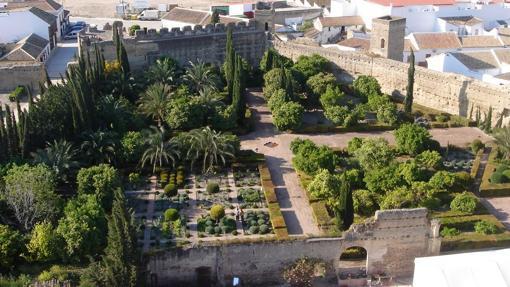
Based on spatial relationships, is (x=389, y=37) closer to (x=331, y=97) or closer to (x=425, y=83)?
(x=425, y=83)

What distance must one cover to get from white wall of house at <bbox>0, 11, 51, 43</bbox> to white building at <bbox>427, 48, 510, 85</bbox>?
29924mm

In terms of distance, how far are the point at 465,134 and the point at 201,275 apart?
19805mm

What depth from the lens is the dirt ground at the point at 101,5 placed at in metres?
68.6

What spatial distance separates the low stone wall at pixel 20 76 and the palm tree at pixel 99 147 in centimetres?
1286

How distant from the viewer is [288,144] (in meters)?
35.4

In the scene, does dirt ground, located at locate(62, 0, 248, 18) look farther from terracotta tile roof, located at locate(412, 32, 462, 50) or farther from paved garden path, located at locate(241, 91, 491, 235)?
paved garden path, located at locate(241, 91, 491, 235)

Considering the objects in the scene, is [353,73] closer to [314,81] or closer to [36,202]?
[314,81]

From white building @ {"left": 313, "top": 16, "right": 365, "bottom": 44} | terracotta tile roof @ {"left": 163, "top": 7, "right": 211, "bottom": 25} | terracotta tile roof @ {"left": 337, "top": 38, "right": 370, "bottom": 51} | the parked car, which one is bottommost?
the parked car

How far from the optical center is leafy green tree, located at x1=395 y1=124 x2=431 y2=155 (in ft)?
108

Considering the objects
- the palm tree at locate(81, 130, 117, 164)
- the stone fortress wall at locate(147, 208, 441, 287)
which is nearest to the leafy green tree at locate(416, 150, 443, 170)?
the stone fortress wall at locate(147, 208, 441, 287)

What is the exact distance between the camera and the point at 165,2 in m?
73.0

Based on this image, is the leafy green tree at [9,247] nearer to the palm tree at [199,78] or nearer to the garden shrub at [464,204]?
the garden shrub at [464,204]

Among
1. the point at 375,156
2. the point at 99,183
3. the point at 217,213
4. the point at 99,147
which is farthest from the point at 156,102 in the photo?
the point at 375,156

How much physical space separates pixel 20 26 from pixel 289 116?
26.6 m
